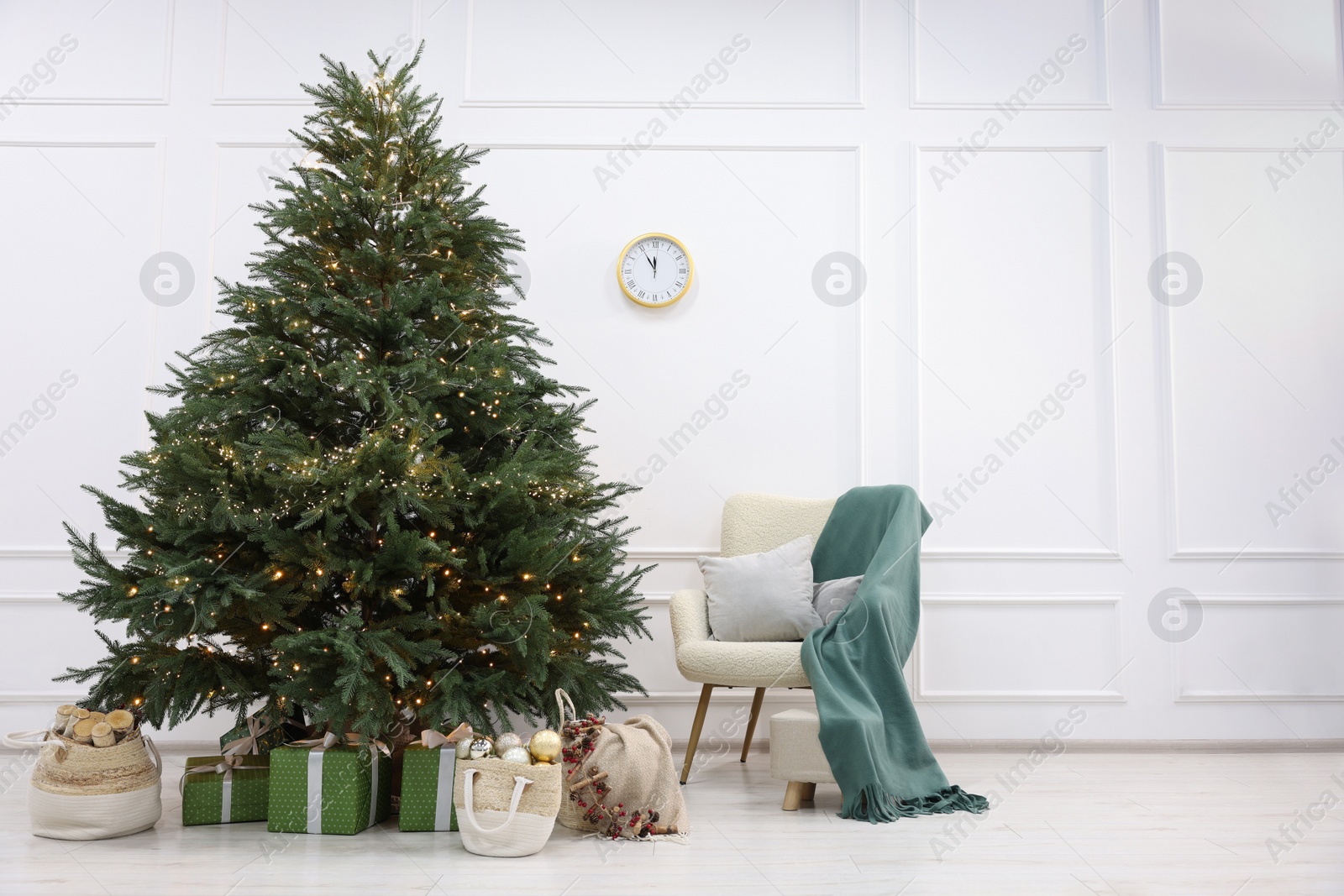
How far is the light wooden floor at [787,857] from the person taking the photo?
1.69 metres

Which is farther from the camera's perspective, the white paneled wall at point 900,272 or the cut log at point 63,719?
the white paneled wall at point 900,272

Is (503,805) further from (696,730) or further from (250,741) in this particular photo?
(696,730)

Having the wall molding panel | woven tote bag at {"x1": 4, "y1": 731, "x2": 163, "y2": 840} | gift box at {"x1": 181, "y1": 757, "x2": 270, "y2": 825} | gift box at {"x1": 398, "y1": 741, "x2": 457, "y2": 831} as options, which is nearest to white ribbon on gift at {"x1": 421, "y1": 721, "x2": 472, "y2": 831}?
gift box at {"x1": 398, "y1": 741, "x2": 457, "y2": 831}

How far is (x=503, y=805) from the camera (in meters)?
1.89

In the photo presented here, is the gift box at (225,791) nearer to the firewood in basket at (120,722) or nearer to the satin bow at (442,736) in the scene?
the firewood in basket at (120,722)

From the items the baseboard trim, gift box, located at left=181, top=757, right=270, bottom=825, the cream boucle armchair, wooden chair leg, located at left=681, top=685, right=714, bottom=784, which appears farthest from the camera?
the baseboard trim

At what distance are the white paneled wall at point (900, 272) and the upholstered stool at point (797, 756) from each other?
83 cm

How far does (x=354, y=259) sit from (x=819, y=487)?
1.86m

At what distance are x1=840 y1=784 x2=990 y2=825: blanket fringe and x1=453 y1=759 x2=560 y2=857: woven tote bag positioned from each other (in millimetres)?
824

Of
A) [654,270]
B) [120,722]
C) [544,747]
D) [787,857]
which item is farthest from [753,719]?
[120,722]

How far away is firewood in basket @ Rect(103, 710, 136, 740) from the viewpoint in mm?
2016

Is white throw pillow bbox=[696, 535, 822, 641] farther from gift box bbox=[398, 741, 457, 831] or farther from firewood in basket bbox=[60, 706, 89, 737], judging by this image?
firewood in basket bbox=[60, 706, 89, 737]

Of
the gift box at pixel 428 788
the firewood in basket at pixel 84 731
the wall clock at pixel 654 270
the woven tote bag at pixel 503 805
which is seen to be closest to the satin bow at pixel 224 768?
the firewood in basket at pixel 84 731

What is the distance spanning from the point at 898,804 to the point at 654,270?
2.03 meters
